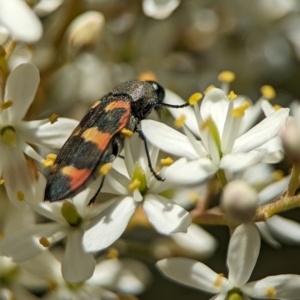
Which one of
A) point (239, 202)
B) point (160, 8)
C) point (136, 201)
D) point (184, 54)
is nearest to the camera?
point (239, 202)

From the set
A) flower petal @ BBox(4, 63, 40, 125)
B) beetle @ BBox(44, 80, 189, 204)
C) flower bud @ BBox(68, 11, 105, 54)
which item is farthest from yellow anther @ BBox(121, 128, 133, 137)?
flower bud @ BBox(68, 11, 105, 54)

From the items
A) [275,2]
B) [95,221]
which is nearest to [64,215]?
[95,221]

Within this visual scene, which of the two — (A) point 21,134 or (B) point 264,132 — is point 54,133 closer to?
(A) point 21,134

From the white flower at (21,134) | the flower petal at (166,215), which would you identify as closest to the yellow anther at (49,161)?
the white flower at (21,134)

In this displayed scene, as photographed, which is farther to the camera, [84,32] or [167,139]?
[84,32]

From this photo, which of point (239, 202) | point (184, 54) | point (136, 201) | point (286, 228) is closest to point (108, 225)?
point (136, 201)

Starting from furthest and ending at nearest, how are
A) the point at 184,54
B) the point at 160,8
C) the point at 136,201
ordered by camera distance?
the point at 184,54 < the point at 160,8 < the point at 136,201

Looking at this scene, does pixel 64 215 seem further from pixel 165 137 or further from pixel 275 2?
pixel 275 2

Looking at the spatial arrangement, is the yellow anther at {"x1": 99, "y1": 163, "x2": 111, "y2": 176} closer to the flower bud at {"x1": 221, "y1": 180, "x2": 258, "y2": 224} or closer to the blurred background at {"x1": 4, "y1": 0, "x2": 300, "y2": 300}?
the flower bud at {"x1": 221, "y1": 180, "x2": 258, "y2": 224}
